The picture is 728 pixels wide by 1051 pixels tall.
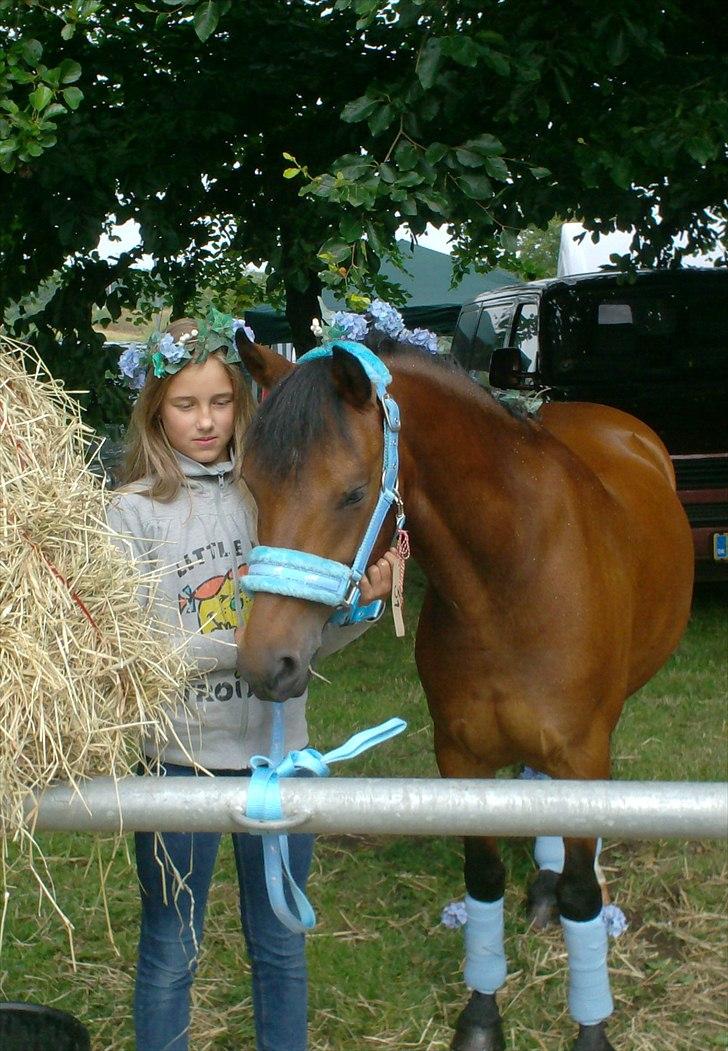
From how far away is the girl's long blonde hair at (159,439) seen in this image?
2135 mm

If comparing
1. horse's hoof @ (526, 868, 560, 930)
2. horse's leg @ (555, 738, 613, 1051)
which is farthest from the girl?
horse's hoof @ (526, 868, 560, 930)

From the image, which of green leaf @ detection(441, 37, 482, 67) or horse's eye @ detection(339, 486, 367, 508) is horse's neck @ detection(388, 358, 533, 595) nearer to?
horse's eye @ detection(339, 486, 367, 508)

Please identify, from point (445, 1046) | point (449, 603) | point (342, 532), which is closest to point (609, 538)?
point (449, 603)

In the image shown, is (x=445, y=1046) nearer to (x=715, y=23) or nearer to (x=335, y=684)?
(x=335, y=684)

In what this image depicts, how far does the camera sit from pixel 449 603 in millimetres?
2471

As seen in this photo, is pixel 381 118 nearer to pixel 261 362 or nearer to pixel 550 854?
pixel 261 362

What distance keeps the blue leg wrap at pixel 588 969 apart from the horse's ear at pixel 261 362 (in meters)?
1.58

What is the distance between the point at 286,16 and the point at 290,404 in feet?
11.8

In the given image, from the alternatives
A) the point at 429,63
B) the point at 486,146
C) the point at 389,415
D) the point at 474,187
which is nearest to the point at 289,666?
the point at 389,415

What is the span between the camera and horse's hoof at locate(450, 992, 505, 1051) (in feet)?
8.89

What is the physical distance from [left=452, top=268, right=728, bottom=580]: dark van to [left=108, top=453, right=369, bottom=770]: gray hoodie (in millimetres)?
4608

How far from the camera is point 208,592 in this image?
6.88ft

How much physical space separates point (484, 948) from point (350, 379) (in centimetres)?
167

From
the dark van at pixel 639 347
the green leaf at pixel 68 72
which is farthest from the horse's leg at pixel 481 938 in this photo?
the dark van at pixel 639 347
